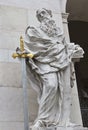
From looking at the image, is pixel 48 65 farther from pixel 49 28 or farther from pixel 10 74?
pixel 10 74

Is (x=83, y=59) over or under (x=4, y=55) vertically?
over

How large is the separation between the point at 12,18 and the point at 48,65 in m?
2.06

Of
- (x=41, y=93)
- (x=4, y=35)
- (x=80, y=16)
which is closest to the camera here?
(x=41, y=93)

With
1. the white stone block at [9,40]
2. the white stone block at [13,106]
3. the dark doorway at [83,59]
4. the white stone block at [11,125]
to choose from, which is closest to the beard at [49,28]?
the white stone block at [9,40]

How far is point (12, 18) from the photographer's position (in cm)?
919

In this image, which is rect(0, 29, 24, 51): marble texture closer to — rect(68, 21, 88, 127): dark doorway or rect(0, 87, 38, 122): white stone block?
rect(0, 87, 38, 122): white stone block

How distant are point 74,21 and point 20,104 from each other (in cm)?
642

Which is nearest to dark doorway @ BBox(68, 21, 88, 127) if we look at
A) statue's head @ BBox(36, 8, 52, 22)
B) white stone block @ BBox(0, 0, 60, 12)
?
white stone block @ BBox(0, 0, 60, 12)

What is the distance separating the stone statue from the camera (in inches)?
293

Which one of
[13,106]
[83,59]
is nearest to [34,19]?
[13,106]

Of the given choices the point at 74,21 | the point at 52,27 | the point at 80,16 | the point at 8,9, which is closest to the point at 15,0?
the point at 8,9

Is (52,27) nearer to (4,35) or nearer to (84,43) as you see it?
(4,35)

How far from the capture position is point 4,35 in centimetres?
888

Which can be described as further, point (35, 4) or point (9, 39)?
point (35, 4)
